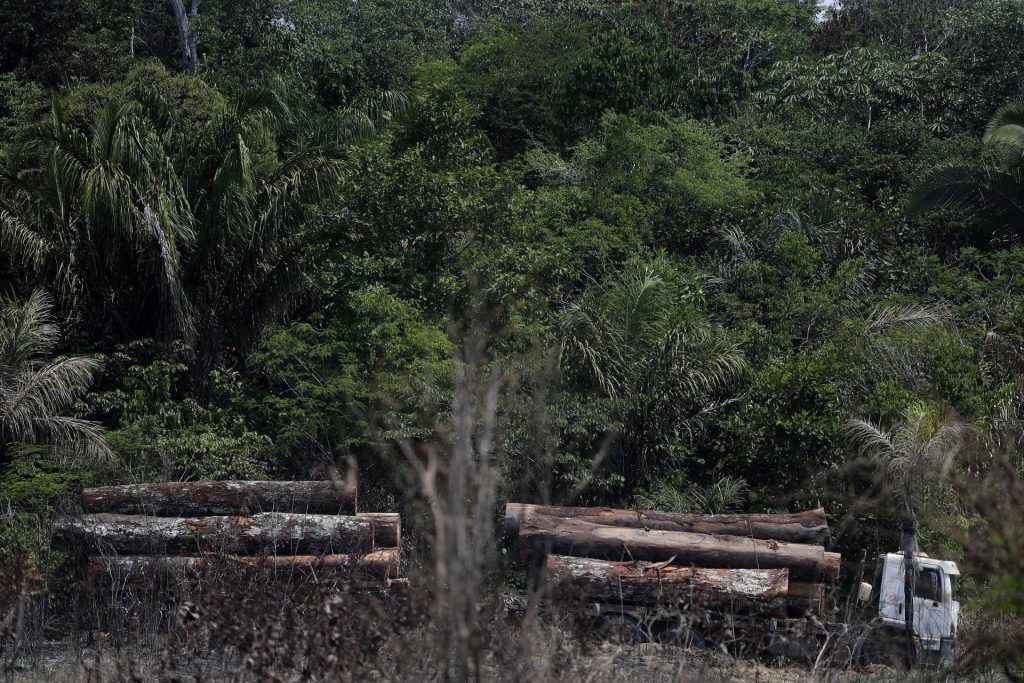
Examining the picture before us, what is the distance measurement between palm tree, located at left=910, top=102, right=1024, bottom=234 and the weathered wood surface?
36.2ft

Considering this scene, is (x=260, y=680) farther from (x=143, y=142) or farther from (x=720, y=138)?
(x=720, y=138)

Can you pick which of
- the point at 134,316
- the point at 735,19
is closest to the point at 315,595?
the point at 134,316

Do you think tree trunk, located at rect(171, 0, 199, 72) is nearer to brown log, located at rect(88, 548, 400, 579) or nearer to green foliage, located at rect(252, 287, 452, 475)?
green foliage, located at rect(252, 287, 452, 475)

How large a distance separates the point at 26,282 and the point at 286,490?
6.86 meters

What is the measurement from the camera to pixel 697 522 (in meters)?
12.2

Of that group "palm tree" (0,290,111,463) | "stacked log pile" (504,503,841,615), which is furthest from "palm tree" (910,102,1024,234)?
"palm tree" (0,290,111,463)

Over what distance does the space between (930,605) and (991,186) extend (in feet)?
37.1

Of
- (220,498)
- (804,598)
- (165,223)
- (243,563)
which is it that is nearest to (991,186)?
(804,598)

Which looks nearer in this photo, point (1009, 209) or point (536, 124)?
point (1009, 209)

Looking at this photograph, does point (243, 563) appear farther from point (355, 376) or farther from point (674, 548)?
point (355, 376)

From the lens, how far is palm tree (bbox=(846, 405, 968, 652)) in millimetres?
13281

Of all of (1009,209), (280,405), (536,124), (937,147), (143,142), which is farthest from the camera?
(536,124)

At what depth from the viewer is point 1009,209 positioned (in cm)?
2055

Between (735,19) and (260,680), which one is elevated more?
(735,19)
